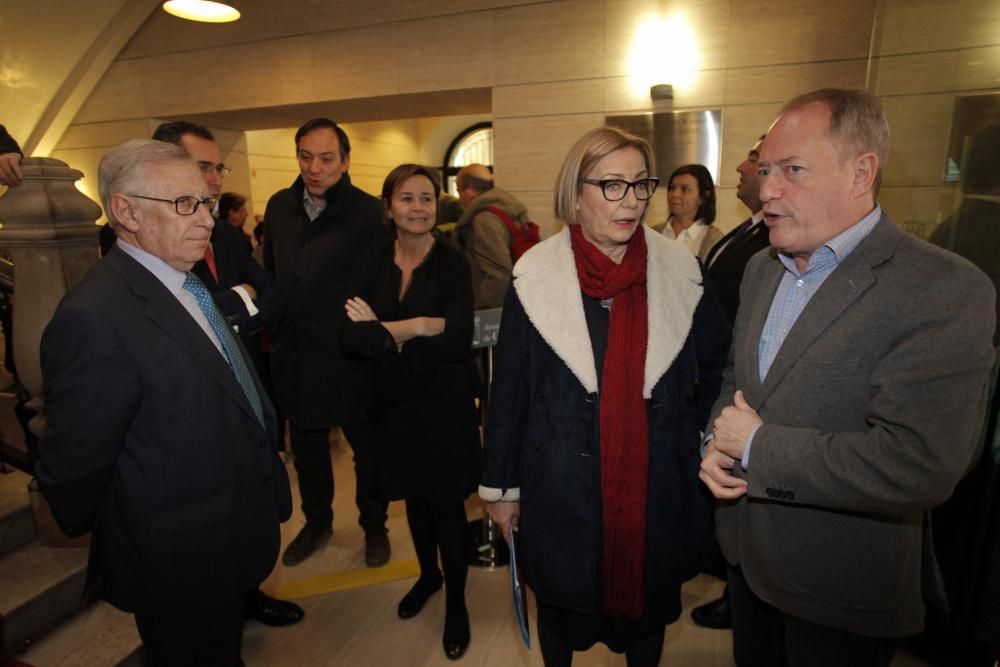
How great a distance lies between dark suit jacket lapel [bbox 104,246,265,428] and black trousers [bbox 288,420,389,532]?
1390mm

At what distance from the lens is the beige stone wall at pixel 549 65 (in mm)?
2896

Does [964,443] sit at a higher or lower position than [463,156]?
lower

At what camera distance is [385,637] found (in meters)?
2.26

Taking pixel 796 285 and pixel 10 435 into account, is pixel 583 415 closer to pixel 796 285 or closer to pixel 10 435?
pixel 796 285

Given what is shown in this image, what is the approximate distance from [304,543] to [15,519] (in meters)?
1.18

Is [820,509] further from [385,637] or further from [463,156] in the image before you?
[463,156]

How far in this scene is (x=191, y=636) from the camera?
140 cm

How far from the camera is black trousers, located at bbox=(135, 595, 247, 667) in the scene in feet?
4.48

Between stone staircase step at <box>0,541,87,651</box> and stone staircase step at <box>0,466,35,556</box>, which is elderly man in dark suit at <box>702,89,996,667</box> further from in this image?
stone staircase step at <box>0,466,35,556</box>

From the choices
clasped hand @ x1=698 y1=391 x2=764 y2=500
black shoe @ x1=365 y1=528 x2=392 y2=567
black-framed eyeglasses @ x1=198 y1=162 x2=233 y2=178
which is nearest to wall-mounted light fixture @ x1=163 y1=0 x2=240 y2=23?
black-framed eyeglasses @ x1=198 y1=162 x2=233 y2=178

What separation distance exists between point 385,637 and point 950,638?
2.18 m

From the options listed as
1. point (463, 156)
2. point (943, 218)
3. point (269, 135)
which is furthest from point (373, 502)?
point (463, 156)

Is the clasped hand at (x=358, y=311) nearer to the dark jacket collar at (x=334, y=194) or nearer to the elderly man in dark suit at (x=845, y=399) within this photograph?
the dark jacket collar at (x=334, y=194)

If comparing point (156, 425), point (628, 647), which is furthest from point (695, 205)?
point (156, 425)
